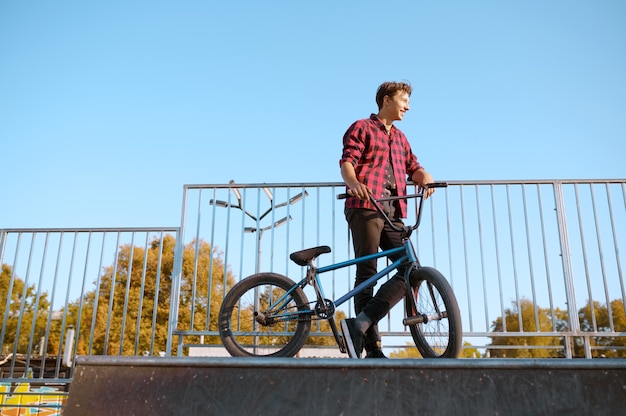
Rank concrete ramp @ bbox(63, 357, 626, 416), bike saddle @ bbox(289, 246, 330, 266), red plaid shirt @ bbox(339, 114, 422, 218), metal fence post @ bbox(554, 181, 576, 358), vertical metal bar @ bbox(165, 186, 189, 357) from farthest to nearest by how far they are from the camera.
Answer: vertical metal bar @ bbox(165, 186, 189, 357)
metal fence post @ bbox(554, 181, 576, 358)
red plaid shirt @ bbox(339, 114, 422, 218)
bike saddle @ bbox(289, 246, 330, 266)
concrete ramp @ bbox(63, 357, 626, 416)

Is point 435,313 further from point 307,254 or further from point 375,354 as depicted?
point 307,254

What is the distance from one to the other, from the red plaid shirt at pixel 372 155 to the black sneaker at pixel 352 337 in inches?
33.2

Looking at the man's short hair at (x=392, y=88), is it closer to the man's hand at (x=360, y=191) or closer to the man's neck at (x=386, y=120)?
the man's neck at (x=386, y=120)

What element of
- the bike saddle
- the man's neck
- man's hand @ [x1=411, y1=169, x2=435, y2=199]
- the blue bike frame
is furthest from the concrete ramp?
the man's neck

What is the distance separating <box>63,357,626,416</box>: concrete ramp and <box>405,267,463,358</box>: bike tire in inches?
53.6

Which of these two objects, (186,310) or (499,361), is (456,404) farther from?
(186,310)

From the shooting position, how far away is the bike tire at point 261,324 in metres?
3.70

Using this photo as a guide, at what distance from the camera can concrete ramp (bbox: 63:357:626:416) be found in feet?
4.80

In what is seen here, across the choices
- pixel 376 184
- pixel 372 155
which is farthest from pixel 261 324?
pixel 372 155

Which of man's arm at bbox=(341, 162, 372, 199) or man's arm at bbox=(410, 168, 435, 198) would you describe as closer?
man's arm at bbox=(341, 162, 372, 199)

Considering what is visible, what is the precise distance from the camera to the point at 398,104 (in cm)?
398

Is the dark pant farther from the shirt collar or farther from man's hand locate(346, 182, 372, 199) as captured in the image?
the shirt collar

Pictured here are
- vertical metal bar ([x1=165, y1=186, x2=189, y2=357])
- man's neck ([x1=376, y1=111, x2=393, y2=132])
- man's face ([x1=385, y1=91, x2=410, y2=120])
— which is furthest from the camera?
vertical metal bar ([x1=165, y1=186, x2=189, y2=357])

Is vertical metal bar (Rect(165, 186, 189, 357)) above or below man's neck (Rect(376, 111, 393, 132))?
below
